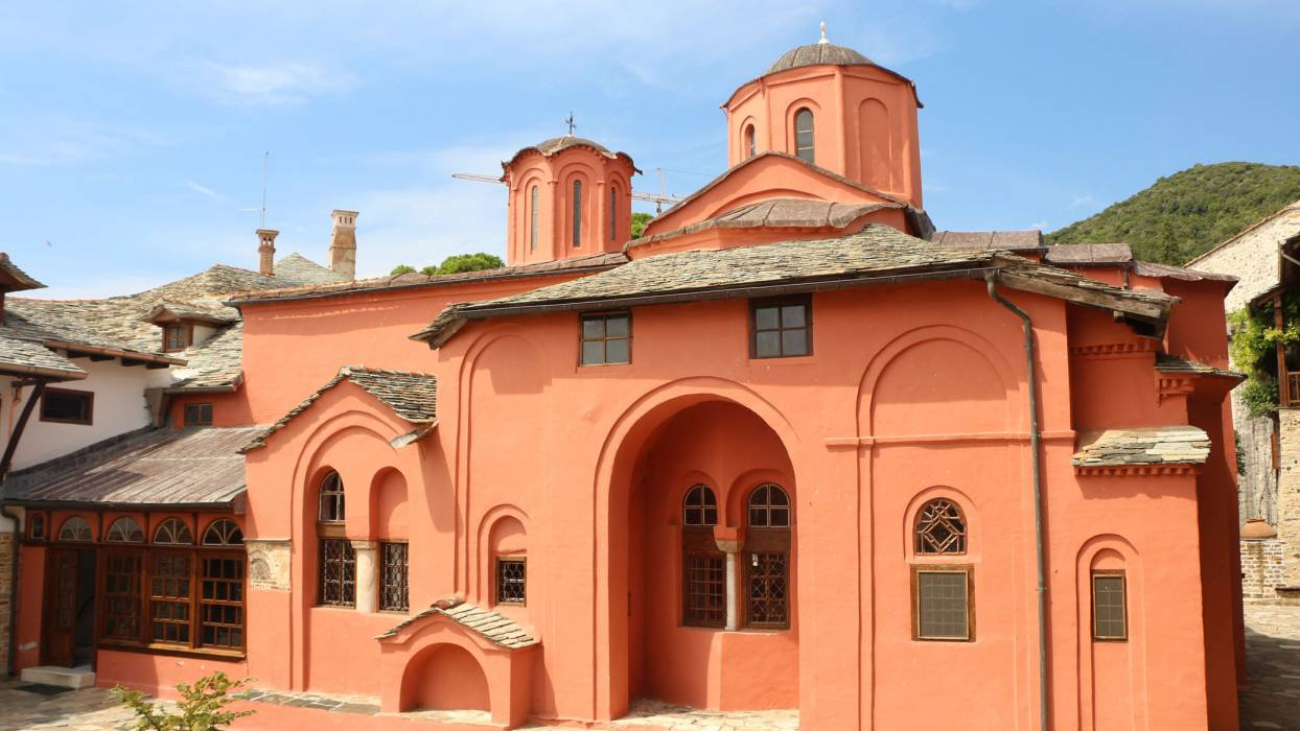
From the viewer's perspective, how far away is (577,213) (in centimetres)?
2161

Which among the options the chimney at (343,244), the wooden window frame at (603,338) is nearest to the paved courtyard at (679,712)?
the wooden window frame at (603,338)

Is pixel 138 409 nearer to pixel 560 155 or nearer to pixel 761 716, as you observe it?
pixel 560 155

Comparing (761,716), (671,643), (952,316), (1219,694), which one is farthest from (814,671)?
(1219,694)

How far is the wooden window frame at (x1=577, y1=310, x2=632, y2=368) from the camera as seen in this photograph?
1282 cm

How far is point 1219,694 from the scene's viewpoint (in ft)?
39.1

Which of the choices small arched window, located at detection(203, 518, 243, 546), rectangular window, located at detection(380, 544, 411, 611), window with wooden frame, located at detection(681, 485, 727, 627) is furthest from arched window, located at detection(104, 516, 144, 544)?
window with wooden frame, located at detection(681, 485, 727, 627)

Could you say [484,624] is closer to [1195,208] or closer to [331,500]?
[331,500]

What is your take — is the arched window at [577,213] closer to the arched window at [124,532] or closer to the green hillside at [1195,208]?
the arched window at [124,532]

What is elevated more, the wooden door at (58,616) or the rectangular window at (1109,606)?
the rectangular window at (1109,606)

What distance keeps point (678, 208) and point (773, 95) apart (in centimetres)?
328

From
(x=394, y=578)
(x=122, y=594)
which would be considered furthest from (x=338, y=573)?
(x=122, y=594)

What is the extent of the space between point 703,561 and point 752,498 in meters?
1.13

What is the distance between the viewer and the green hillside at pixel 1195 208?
45531mm

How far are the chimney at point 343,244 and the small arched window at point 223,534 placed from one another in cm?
2649
